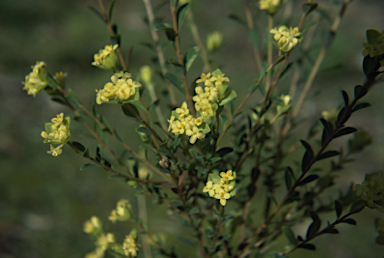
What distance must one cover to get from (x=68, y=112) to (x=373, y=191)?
2363 millimetres

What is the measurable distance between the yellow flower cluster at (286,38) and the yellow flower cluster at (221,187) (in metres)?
0.28

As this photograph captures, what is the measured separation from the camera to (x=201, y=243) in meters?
0.80

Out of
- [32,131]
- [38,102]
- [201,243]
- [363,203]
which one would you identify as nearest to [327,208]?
[363,203]

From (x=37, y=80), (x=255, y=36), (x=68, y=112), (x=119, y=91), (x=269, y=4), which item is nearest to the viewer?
(x=119, y=91)

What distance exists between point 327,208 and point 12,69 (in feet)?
10.3

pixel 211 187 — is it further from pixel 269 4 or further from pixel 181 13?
pixel 269 4

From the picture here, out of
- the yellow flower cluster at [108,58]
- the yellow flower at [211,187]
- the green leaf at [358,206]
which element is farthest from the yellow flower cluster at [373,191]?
the yellow flower cluster at [108,58]

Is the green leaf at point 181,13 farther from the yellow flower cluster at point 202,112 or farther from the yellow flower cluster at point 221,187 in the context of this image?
the yellow flower cluster at point 221,187

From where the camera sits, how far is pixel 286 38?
61 centimetres

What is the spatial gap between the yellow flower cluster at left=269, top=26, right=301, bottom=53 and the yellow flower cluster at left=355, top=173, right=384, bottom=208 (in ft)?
1.02

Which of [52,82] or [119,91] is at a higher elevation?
[52,82]

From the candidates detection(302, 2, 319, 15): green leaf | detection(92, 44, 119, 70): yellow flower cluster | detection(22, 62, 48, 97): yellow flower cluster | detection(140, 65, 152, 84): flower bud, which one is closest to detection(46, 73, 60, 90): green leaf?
detection(22, 62, 48, 97): yellow flower cluster

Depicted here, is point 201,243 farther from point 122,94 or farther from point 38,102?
point 38,102

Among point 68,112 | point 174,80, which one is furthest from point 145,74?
point 68,112
